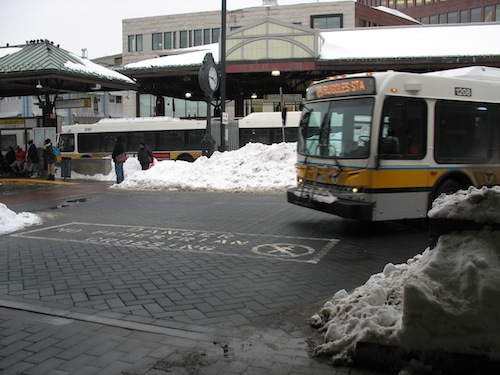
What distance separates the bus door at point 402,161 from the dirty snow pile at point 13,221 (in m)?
6.94

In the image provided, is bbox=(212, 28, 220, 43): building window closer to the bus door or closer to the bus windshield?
the bus windshield

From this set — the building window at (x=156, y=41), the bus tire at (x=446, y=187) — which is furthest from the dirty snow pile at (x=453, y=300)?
the building window at (x=156, y=41)

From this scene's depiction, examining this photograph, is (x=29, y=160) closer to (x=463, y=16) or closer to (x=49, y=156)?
(x=49, y=156)

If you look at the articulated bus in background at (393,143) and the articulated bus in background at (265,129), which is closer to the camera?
the articulated bus in background at (393,143)

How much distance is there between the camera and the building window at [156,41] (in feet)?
216

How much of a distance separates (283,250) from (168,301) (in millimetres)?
2833

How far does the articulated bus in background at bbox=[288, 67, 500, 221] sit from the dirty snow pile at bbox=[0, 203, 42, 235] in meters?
5.47

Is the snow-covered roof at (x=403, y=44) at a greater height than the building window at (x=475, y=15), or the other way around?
the building window at (x=475, y=15)

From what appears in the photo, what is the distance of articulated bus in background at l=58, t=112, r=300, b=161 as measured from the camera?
2773cm

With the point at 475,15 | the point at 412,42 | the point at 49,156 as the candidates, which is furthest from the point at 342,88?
the point at 475,15

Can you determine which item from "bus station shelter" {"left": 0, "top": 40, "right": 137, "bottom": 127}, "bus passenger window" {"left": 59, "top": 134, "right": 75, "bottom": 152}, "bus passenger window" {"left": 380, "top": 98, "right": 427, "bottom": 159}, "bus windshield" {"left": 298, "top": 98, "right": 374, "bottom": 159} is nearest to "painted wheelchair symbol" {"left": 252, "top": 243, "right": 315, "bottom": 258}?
"bus windshield" {"left": 298, "top": 98, "right": 374, "bottom": 159}

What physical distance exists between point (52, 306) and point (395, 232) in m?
6.52

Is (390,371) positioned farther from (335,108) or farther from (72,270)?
(335,108)

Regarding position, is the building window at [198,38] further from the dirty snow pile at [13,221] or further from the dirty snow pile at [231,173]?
the dirty snow pile at [13,221]
